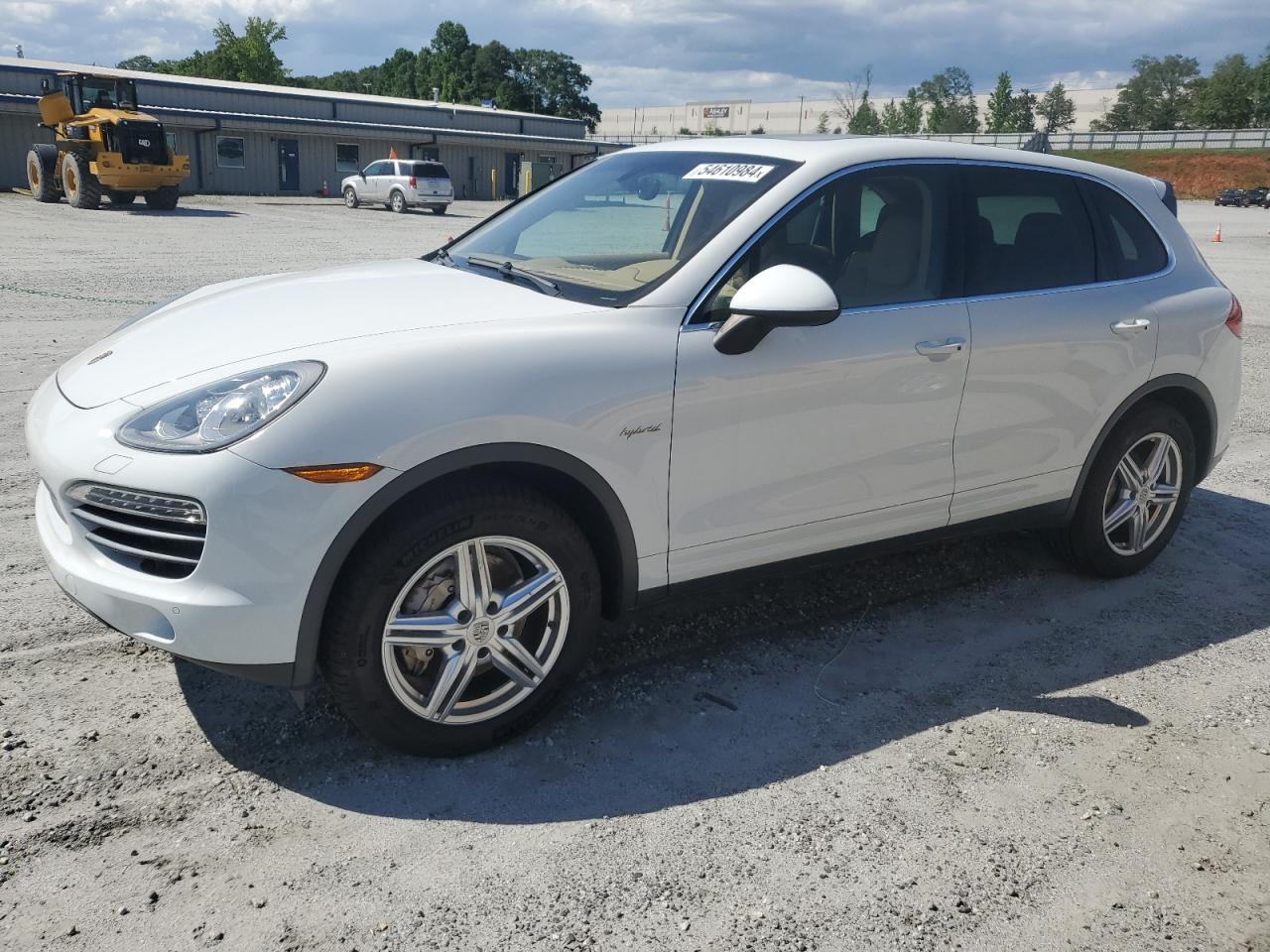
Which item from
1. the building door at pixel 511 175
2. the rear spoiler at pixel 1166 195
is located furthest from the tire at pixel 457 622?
the building door at pixel 511 175

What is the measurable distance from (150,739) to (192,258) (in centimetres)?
1540

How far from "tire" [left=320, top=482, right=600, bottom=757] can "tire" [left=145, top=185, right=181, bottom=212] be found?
27894 millimetres

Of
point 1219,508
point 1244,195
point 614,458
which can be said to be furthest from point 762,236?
point 1244,195

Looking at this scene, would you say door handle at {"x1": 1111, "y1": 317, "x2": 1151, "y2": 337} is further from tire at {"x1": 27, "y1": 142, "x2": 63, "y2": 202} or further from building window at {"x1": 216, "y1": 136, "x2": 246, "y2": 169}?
building window at {"x1": 216, "y1": 136, "x2": 246, "y2": 169}

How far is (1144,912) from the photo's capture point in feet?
8.91

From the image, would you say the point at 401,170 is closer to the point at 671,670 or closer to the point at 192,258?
the point at 192,258

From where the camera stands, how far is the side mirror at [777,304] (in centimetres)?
317

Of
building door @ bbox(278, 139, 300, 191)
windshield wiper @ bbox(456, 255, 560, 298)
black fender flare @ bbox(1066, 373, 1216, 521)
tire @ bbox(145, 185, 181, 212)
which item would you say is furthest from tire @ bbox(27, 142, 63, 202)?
black fender flare @ bbox(1066, 373, 1216, 521)

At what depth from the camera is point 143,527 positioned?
280cm

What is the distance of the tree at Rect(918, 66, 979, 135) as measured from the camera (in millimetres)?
101312

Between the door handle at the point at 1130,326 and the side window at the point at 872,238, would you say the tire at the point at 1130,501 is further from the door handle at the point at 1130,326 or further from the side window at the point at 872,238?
the side window at the point at 872,238

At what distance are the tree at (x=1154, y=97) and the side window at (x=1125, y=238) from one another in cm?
10835

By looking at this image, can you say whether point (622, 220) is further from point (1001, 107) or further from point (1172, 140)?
point (1001, 107)

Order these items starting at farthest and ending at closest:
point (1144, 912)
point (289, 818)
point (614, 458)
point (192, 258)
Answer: point (192, 258), point (614, 458), point (289, 818), point (1144, 912)
